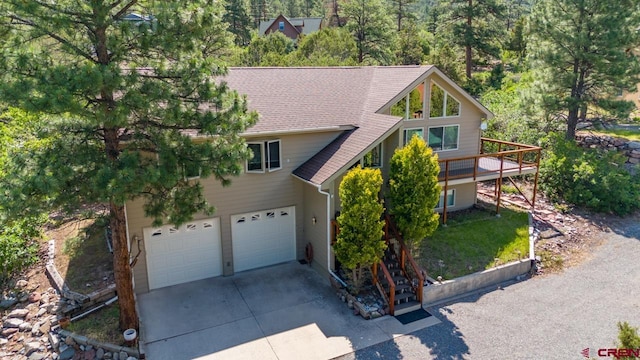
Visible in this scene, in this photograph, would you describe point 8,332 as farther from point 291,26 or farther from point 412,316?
point 291,26

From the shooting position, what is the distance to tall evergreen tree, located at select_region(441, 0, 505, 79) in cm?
3703

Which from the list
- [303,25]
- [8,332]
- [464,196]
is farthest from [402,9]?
[8,332]

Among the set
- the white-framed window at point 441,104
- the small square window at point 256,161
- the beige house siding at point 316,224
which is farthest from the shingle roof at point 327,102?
the white-framed window at point 441,104

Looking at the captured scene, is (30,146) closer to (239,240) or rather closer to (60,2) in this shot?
(60,2)

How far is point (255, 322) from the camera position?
11.6 meters

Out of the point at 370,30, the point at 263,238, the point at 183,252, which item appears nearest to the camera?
the point at 183,252

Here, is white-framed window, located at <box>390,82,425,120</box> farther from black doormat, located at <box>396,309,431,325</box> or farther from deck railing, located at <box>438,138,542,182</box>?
black doormat, located at <box>396,309,431,325</box>

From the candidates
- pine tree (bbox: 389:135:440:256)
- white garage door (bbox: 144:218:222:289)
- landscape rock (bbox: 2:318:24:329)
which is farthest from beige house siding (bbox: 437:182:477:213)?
landscape rock (bbox: 2:318:24:329)

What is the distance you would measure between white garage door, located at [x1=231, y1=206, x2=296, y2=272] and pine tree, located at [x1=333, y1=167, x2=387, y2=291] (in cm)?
324

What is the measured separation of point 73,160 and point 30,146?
1416mm

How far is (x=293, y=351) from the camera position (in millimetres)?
10414

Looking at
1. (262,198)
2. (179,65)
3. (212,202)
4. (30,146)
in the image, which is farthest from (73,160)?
(262,198)

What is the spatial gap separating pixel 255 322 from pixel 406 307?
428 cm

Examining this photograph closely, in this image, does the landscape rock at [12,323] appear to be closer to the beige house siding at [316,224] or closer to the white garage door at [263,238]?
the white garage door at [263,238]
